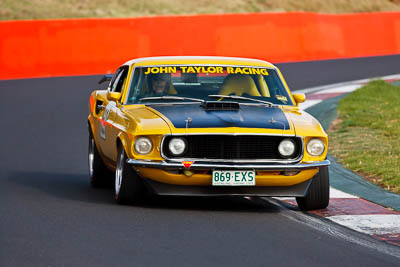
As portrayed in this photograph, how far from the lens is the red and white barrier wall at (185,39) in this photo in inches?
1056

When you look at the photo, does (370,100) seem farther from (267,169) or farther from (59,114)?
(267,169)

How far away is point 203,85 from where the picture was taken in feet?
32.7

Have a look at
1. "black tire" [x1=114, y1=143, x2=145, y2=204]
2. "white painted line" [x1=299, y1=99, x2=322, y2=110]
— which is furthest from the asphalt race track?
"white painted line" [x1=299, y1=99, x2=322, y2=110]

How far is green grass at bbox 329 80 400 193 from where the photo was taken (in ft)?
37.2

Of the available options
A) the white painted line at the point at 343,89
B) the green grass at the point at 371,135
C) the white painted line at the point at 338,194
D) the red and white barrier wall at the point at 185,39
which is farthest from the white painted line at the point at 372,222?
the red and white barrier wall at the point at 185,39

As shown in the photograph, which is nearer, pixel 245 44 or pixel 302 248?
pixel 302 248

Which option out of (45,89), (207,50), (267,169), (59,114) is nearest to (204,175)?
(267,169)

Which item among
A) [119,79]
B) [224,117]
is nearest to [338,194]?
[224,117]

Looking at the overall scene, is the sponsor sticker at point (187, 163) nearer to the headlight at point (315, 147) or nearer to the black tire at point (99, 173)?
the headlight at point (315, 147)

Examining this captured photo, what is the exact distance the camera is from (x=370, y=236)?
777 centimetres

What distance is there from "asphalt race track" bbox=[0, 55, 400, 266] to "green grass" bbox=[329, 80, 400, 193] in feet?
6.93

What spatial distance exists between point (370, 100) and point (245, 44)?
11.1m

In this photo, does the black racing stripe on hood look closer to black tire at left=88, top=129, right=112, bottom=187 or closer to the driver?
the driver

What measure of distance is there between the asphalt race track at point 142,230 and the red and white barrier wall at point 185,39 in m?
14.2
